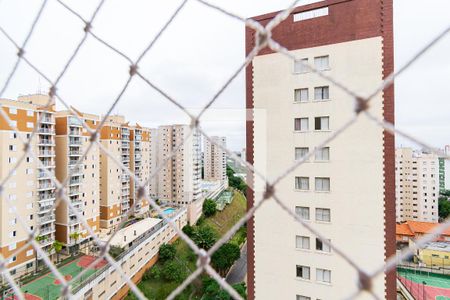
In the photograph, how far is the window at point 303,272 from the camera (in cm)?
243

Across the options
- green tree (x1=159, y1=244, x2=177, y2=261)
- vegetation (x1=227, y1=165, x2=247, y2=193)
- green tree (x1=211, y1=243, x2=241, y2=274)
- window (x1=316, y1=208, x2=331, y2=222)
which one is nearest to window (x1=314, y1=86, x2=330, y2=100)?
window (x1=316, y1=208, x2=331, y2=222)

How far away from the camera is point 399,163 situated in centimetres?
1187

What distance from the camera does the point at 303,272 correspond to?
2.44 m

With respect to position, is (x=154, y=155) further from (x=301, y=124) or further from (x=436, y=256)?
(x=436, y=256)

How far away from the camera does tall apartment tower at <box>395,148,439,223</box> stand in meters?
11.2

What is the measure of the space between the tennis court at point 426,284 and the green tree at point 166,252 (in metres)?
6.52

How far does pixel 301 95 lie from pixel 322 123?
35cm

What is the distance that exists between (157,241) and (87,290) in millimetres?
2975

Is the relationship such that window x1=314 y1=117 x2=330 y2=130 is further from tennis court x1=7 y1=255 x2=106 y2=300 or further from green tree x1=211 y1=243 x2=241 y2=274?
green tree x1=211 y1=243 x2=241 y2=274

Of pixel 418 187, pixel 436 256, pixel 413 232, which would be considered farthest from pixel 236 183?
pixel 436 256

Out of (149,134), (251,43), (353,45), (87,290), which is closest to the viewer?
(353,45)

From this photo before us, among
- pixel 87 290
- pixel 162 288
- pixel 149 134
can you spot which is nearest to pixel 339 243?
pixel 87 290

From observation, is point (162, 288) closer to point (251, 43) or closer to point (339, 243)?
point (339, 243)

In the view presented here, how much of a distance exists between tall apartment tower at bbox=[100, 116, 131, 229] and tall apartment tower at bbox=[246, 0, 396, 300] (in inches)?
249
